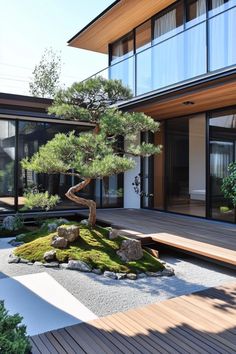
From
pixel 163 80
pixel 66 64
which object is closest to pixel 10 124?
pixel 163 80

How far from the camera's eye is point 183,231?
6328 mm

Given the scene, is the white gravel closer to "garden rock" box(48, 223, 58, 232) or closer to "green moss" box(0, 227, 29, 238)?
"garden rock" box(48, 223, 58, 232)

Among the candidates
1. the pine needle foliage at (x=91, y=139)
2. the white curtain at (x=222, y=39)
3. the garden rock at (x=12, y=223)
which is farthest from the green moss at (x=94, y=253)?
the white curtain at (x=222, y=39)

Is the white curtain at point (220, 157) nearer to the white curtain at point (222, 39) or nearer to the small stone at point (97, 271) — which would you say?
the white curtain at point (222, 39)

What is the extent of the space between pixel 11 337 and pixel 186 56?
6476 mm

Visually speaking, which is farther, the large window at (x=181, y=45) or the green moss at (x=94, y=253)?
the large window at (x=181, y=45)

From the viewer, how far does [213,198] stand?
7.51 m

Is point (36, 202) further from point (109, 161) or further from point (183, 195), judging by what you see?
point (183, 195)

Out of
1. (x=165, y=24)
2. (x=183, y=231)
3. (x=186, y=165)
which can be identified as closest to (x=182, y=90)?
(x=186, y=165)

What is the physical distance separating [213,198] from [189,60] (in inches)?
122

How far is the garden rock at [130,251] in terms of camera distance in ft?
16.4

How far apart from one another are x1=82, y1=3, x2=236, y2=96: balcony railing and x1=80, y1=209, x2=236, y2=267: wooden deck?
9.67 feet

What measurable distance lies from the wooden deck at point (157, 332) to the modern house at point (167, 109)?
3.79 m

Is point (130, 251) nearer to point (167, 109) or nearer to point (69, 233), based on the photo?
point (69, 233)
